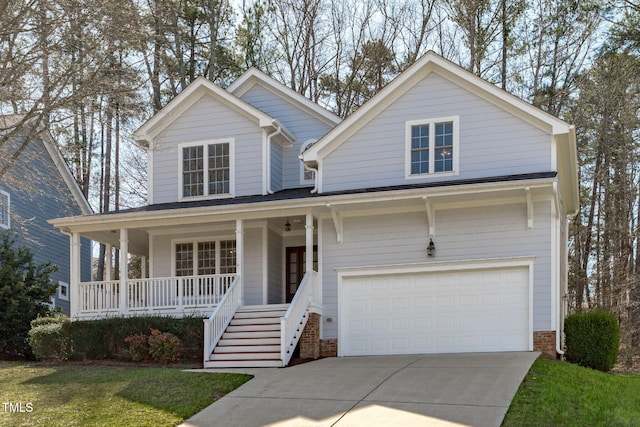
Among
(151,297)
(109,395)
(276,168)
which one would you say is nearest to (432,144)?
(276,168)

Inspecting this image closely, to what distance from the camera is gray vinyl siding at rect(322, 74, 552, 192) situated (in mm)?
17047

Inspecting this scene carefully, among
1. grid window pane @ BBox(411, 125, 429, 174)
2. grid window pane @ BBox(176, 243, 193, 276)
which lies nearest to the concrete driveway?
grid window pane @ BBox(411, 125, 429, 174)

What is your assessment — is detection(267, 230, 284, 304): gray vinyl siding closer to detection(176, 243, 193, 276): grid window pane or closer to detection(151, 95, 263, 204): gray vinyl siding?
detection(151, 95, 263, 204): gray vinyl siding

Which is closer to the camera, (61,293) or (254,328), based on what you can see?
(254,328)

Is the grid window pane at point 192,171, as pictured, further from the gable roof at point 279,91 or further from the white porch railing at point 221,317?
the white porch railing at point 221,317

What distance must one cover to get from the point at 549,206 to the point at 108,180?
2101 centimetres

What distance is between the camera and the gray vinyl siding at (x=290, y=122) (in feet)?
70.7

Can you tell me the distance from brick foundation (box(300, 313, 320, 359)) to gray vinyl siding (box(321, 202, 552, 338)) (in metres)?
0.49

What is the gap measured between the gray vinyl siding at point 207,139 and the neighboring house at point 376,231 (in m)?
0.06

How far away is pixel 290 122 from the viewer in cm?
2205

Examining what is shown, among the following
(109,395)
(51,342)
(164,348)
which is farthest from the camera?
(51,342)

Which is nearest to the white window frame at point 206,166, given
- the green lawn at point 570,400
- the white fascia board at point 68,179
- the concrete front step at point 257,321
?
the concrete front step at point 257,321

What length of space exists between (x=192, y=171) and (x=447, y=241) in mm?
7758

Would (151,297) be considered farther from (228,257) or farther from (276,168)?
(276,168)
